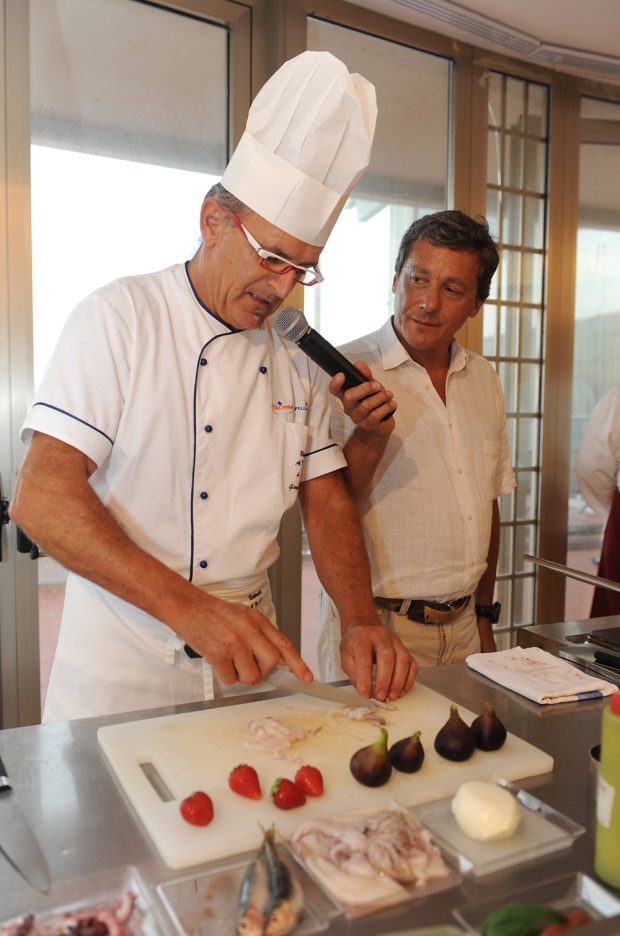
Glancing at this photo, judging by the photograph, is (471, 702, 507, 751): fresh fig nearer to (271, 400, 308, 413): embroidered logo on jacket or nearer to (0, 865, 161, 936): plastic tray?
(0, 865, 161, 936): plastic tray

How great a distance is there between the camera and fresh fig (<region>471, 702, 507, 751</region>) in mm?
1156

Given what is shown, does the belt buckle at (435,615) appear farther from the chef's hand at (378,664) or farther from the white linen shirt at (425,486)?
the chef's hand at (378,664)

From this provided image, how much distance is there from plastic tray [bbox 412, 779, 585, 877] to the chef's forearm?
2.00 ft

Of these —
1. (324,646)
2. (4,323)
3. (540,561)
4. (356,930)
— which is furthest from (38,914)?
(4,323)

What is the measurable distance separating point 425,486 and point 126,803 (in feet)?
3.94

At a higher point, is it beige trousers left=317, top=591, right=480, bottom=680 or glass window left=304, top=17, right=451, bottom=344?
glass window left=304, top=17, right=451, bottom=344

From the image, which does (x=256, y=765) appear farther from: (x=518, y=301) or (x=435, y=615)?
(x=518, y=301)

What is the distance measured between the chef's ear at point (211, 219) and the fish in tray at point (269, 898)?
3.45 ft

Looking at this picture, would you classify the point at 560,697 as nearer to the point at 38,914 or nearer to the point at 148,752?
the point at 148,752

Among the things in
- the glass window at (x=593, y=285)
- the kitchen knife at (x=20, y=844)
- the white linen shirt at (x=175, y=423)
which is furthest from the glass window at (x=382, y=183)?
the kitchen knife at (x=20, y=844)

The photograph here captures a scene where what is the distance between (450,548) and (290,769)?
3.27ft

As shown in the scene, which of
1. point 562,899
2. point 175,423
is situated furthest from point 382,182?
point 562,899

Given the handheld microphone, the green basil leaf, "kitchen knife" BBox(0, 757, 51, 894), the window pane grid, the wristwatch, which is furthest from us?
the window pane grid

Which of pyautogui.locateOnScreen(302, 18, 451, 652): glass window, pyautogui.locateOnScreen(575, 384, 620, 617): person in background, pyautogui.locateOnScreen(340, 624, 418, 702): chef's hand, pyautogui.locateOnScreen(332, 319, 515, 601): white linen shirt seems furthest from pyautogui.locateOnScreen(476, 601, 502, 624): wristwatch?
pyautogui.locateOnScreen(575, 384, 620, 617): person in background
